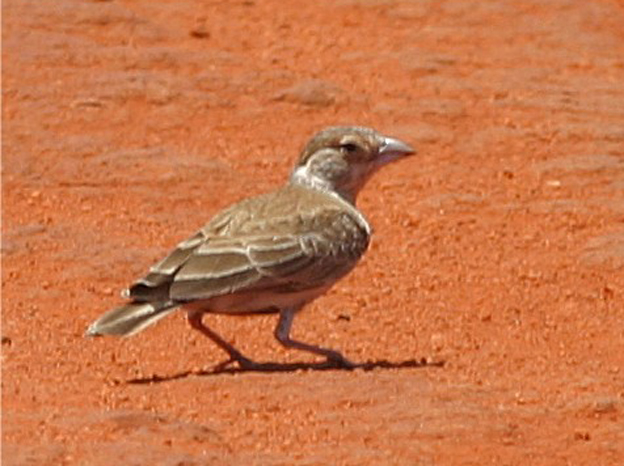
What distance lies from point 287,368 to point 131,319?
33.6 inches

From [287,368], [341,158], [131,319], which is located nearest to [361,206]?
[341,158]

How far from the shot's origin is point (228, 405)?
33.3ft

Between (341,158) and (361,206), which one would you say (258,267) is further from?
(361,206)

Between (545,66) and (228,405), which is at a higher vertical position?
(228,405)

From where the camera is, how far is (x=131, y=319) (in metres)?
10.7

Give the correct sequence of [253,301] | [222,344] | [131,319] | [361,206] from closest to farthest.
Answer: [131,319], [253,301], [222,344], [361,206]

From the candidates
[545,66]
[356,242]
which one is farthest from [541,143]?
[356,242]

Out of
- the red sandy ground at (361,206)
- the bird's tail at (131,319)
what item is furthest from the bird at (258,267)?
the red sandy ground at (361,206)

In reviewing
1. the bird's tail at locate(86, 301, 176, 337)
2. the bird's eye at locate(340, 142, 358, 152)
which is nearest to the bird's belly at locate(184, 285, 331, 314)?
the bird's tail at locate(86, 301, 176, 337)

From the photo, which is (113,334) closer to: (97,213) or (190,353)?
(190,353)

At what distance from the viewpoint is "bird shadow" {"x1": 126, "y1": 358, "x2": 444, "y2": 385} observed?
430 inches

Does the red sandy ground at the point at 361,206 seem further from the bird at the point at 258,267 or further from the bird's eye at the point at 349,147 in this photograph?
the bird's eye at the point at 349,147

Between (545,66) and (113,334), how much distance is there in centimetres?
773

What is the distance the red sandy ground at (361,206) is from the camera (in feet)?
32.5
